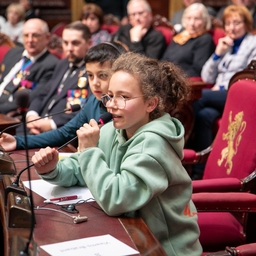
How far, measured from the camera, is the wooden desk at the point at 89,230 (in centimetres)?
132

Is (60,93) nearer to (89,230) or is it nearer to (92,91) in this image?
(92,91)

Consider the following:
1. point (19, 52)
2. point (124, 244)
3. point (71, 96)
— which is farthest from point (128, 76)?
point (19, 52)

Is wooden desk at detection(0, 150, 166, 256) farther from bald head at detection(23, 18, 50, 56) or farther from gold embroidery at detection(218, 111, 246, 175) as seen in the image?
bald head at detection(23, 18, 50, 56)

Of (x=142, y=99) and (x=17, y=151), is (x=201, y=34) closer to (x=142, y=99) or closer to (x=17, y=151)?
(x=17, y=151)

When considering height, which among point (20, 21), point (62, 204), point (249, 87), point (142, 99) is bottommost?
point (20, 21)

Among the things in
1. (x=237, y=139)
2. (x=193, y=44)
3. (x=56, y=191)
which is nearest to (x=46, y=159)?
(x=56, y=191)

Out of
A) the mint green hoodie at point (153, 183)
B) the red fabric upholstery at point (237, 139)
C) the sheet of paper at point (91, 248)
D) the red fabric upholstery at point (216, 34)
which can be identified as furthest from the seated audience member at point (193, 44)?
the sheet of paper at point (91, 248)

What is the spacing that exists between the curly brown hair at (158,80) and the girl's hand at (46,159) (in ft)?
1.01

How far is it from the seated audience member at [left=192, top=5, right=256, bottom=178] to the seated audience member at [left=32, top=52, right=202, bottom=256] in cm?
226

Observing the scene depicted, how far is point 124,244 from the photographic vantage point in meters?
1.33

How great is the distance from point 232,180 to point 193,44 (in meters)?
2.64

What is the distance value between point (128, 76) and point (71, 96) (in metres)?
1.83

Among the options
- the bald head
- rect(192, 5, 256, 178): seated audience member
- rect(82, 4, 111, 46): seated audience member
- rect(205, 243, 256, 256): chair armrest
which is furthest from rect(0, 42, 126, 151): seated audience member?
rect(82, 4, 111, 46): seated audience member

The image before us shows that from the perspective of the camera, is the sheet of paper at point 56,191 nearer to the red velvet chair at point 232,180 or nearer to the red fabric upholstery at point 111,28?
the red velvet chair at point 232,180
